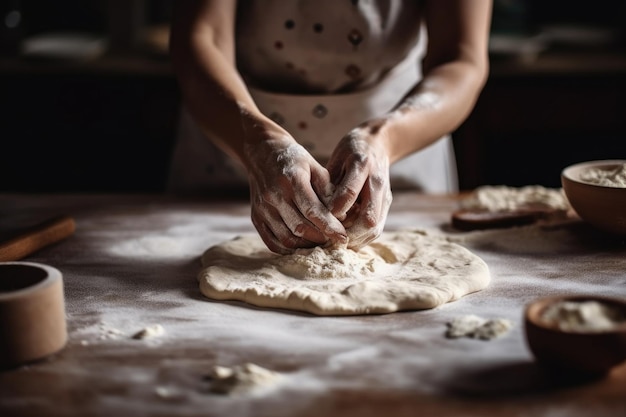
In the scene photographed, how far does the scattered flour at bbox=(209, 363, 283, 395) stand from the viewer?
0.96 meters

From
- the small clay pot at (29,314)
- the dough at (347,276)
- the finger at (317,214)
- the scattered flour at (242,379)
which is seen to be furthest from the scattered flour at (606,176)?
the small clay pot at (29,314)

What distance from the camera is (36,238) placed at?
1.50m

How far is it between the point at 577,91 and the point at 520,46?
306mm

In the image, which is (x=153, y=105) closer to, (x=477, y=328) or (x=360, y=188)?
(x=360, y=188)

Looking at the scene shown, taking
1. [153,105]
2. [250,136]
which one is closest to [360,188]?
[250,136]

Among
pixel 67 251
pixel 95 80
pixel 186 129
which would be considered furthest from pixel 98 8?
pixel 67 251

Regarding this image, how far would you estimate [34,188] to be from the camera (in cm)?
348

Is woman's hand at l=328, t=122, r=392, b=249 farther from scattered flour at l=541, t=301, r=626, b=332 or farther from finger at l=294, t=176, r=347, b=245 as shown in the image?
scattered flour at l=541, t=301, r=626, b=332

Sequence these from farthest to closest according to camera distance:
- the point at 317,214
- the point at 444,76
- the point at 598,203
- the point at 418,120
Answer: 1. the point at 444,76
2. the point at 418,120
3. the point at 598,203
4. the point at 317,214

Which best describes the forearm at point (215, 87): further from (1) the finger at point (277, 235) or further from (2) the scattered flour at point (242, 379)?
(2) the scattered flour at point (242, 379)

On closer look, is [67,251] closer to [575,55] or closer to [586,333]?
[586,333]

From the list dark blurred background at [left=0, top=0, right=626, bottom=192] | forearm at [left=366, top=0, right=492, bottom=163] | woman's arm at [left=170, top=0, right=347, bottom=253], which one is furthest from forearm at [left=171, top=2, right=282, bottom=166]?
dark blurred background at [left=0, top=0, right=626, bottom=192]

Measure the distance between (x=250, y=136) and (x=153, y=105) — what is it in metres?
1.92

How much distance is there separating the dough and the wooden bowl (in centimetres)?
25
